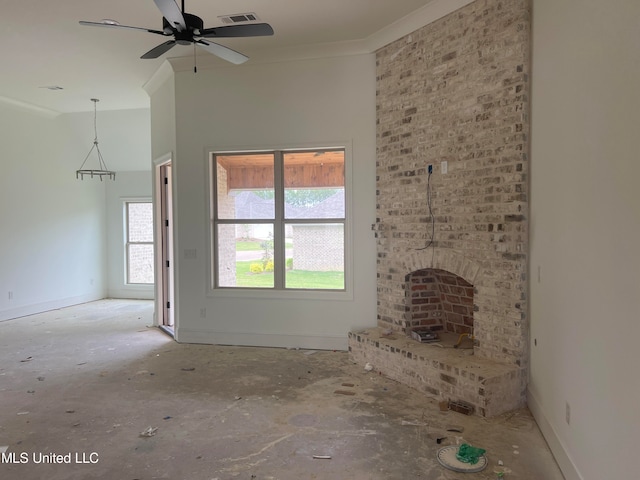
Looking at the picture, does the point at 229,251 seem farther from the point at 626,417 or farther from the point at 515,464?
the point at 626,417

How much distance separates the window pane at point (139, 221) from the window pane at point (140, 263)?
0.19 m

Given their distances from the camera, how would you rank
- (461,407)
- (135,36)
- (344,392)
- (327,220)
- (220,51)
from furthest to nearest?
(327,220), (135,36), (344,392), (220,51), (461,407)

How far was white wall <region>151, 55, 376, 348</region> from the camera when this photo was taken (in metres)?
5.07

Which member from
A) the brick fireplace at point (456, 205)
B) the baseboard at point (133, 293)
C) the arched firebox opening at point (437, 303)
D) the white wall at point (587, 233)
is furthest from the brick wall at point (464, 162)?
the baseboard at point (133, 293)

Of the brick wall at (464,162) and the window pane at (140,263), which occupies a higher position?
the brick wall at (464,162)

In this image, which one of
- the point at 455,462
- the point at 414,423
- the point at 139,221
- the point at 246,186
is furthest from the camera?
the point at 139,221

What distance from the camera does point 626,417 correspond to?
1.79 m

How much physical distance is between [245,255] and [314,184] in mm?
1272

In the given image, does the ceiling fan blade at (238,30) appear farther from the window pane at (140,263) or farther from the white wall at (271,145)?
the window pane at (140,263)

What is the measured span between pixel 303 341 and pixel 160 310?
99.9 inches

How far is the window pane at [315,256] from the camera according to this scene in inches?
208

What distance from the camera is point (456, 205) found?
404 cm

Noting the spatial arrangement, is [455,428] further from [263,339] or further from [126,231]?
[126,231]

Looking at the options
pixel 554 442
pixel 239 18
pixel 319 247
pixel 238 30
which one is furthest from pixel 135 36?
pixel 554 442
